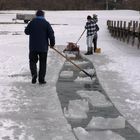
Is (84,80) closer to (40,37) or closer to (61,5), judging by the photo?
(40,37)

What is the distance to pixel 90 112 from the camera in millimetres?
9617

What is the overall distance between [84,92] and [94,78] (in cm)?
232

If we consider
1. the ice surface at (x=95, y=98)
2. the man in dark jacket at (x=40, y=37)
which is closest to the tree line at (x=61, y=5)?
the man in dark jacket at (x=40, y=37)

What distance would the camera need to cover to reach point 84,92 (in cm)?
1162

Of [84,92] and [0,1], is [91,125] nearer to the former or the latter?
[84,92]

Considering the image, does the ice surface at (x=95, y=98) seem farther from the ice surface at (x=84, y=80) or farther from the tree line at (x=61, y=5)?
the tree line at (x=61, y=5)

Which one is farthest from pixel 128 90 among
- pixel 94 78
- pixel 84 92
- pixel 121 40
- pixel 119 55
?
pixel 121 40

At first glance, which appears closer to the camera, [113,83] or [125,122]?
[125,122]

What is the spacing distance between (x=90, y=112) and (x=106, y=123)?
0.89 m

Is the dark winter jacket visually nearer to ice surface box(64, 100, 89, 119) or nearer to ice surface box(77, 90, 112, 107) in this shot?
ice surface box(77, 90, 112, 107)

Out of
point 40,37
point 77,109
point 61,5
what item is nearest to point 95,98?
point 77,109

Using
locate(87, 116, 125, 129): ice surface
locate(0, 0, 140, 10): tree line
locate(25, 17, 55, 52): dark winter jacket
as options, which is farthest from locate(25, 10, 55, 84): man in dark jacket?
locate(0, 0, 140, 10): tree line

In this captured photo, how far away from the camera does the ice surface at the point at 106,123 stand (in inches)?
338

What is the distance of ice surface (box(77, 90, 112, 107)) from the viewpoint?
34.0ft
